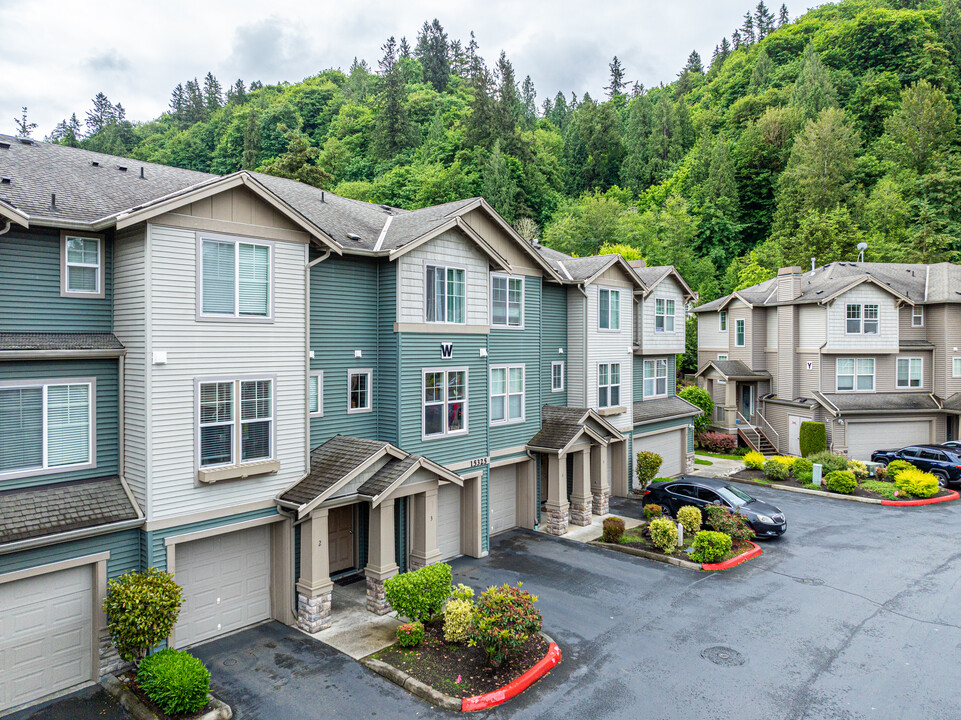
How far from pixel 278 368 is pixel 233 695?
6279mm

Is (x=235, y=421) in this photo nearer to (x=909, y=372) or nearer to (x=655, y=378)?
(x=655, y=378)

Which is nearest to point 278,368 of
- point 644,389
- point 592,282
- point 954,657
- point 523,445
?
point 523,445

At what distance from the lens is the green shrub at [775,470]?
2792cm

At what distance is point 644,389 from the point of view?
92.2ft

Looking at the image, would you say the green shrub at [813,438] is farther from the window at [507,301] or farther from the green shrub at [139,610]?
the green shrub at [139,610]

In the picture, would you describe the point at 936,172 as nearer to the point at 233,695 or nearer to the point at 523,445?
the point at 523,445

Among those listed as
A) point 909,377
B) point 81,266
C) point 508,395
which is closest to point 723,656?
point 508,395

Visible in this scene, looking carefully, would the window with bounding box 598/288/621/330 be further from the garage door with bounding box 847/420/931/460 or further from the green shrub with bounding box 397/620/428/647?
the garage door with bounding box 847/420/931/460

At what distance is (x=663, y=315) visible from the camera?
92.5 ft

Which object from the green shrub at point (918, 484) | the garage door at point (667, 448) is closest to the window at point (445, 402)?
the garage door at point (667, 448)

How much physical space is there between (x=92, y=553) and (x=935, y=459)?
1272 inches

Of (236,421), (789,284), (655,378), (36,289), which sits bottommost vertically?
(236,421)

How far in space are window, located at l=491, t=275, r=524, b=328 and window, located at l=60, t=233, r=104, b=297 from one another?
36.0ft

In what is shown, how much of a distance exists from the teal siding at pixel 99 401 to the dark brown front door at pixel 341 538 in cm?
587
